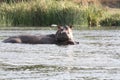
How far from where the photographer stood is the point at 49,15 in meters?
45.7

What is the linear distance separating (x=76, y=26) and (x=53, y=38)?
617 inches

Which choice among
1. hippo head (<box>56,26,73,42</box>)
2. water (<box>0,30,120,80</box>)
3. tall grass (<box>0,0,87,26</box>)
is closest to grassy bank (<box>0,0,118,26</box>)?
tall grass (<box>0,0,87,26</box>)

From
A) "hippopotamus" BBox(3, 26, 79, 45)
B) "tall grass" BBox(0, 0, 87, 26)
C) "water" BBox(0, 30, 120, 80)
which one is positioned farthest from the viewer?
"tall grass" BBox(0, 0, 87, 26)

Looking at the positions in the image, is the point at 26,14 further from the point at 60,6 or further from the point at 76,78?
the point at 76,78

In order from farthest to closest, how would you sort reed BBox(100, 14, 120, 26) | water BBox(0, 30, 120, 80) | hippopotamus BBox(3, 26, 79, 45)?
reed BBox(100, 14, 120, 26), hippopotamus BBox(3, 26, 79, 45), water BBox(0, 30, 120, 80)

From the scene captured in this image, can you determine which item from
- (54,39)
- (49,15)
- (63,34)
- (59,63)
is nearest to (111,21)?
(49,15)

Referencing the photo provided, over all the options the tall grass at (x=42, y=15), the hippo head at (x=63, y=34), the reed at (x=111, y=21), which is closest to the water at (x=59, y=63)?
the hippo head at (x=63, y=34)

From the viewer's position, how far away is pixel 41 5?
158 ft

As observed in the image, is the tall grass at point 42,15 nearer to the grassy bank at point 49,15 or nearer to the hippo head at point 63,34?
the grassy bank at point 49,15

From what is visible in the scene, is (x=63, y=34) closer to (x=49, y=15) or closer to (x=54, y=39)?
(x=54, y=39)

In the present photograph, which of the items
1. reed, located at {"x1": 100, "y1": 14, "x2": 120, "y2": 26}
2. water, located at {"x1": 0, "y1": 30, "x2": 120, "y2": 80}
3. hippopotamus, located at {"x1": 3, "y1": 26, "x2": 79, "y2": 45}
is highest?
water, located at {"x1": 0, "y1": 30, "x2": 120, "y2": 80}

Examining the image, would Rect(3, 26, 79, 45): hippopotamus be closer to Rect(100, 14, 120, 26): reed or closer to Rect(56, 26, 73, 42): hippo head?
Rect(56, 26, 73, 42): hippo head

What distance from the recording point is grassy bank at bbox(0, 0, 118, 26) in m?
44.4

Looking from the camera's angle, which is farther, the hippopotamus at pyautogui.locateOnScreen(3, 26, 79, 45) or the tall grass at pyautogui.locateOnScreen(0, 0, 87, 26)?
the tall grass at pyautogui.locateOnScreen(0, 0, 87, 26)
